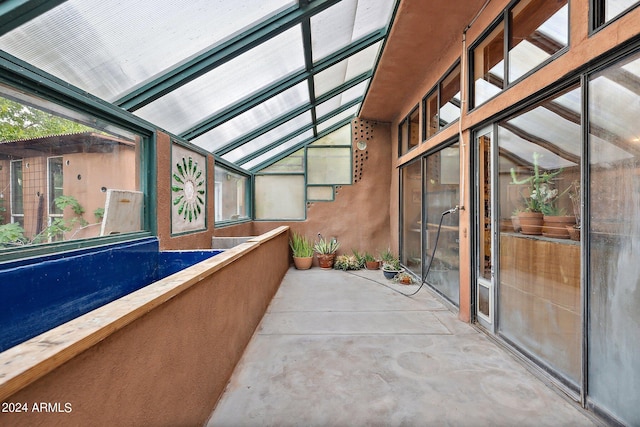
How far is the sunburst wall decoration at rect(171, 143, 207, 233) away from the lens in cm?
307

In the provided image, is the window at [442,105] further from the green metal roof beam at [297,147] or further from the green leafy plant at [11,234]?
the green leafy plant at [11,234]

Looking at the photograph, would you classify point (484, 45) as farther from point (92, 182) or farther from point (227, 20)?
point (92, 182)

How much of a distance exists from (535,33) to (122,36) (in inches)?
114

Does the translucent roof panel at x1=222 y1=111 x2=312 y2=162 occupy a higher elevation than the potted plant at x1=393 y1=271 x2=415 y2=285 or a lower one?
higher

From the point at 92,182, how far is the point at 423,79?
413cm

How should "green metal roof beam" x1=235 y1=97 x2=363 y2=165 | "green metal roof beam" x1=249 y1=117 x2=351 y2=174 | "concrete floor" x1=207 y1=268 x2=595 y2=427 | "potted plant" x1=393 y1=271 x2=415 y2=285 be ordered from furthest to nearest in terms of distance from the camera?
"green metal roof beam" x1=249 y1=117 x2=351 y2=174 < "green metal roof beam" x1=235 y1=97 x2=363 y2=165 < "potted plant" x1=393 y1=271 x2=415 y2=285 < "concrete floor" x1=207 y1=268 x2=595 y2=427

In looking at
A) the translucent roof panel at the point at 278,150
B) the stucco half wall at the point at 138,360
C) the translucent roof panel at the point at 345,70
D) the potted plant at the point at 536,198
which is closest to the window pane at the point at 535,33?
the potted plant at the point at 536,198

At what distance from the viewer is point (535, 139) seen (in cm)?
219

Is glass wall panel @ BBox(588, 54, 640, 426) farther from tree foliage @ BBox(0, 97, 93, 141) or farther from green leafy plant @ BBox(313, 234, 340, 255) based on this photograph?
green leafy plant @ BBox(313, 234, 340, 255)

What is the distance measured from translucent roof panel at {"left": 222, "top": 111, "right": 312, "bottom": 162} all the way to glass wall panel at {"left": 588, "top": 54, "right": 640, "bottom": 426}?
412 centimetres

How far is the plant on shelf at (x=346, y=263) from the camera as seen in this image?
593 cm

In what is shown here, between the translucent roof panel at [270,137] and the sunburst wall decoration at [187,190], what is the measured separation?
1264mm

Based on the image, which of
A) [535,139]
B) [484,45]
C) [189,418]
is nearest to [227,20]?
[484,45]

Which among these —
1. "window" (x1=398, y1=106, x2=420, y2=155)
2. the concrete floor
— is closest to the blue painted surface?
the concrete floor
